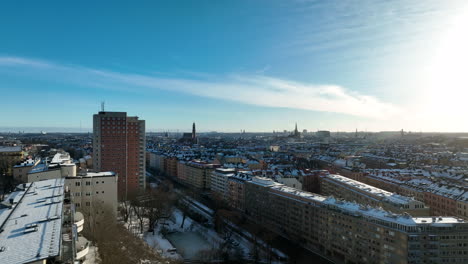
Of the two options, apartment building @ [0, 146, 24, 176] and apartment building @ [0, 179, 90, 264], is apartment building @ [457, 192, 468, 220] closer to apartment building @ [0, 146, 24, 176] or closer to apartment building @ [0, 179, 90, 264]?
apartment building @ [0, 179, 90, 264]

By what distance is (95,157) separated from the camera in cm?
5006

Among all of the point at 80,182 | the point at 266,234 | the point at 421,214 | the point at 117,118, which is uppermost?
the point at 117,118

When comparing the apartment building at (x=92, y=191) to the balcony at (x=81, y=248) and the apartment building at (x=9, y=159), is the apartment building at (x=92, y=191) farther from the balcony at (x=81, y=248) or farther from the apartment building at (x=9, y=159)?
the apartment building at (x=9, y=159)

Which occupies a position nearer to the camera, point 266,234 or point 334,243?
point 334,243

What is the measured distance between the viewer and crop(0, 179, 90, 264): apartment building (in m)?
12.4

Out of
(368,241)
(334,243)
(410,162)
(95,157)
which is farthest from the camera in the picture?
(410,162)

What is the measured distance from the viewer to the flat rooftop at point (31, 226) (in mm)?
12266

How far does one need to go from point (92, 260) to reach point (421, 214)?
2798cm

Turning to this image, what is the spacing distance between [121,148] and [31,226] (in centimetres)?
3541

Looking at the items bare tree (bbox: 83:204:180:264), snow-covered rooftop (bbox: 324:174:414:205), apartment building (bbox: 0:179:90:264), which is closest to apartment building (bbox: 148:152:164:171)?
snow-covered rooftop (bbox: 324:174:414:205)

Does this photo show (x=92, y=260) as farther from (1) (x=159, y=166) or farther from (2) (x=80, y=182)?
(1) (x=159, y=166)

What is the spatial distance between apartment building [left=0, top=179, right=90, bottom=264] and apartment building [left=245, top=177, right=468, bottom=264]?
19.8m

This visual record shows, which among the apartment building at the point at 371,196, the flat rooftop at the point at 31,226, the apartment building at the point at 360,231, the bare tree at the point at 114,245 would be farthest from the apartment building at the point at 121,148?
the apartment building at the point at 371,196

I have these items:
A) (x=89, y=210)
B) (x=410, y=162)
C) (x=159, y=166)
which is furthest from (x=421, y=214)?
(x=159, y=166)
